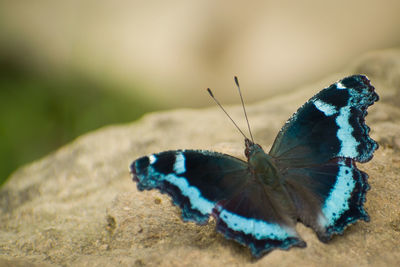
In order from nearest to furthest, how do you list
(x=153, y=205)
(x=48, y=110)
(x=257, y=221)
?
(x=257, y=221), (x=153, y=205), (x=48, y=110)

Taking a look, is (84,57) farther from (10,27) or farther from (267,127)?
(267,127)

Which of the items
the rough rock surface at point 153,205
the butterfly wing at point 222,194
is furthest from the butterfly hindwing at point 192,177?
the rough rock surface at point 153,205

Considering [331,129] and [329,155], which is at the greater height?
[331,129]

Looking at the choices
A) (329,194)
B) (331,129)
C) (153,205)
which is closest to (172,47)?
(153,205)

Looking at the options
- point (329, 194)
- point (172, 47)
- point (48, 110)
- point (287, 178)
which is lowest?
point (329, 194)

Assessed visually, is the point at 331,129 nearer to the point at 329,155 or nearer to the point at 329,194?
the point at 329,155

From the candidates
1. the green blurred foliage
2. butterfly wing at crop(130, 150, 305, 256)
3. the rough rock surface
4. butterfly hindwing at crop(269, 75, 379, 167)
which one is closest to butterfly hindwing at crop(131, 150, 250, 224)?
butterfly wing at crop(130, 150, 305, 256)

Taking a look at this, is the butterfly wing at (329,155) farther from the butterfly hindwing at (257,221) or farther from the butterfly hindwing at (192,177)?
the butterfly hindwing at (192,177)

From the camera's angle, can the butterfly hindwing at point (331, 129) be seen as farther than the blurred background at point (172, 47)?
No
